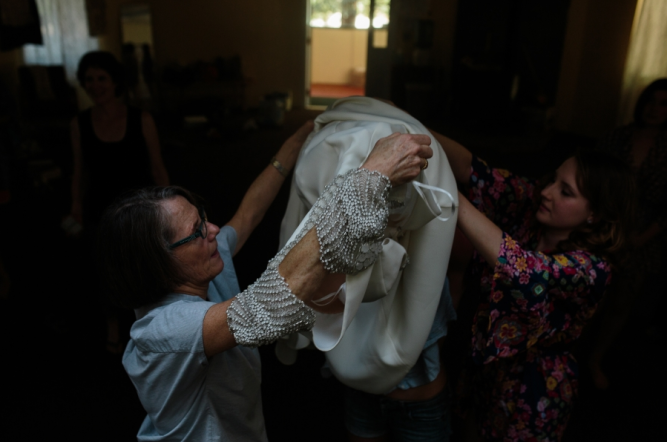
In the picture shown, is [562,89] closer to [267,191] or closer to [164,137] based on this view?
[164,137]

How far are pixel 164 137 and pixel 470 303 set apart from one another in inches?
210

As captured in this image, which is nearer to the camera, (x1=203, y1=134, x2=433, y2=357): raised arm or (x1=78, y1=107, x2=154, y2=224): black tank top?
(x1=203, y1=134, x2=433, y2=357): raised arm

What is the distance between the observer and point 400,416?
4.23 feet

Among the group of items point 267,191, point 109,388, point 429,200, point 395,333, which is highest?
point 429,200

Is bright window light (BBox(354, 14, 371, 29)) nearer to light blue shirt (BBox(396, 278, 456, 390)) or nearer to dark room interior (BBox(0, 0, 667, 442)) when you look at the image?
dark room interior (BBox(0, 0, 667, 442))

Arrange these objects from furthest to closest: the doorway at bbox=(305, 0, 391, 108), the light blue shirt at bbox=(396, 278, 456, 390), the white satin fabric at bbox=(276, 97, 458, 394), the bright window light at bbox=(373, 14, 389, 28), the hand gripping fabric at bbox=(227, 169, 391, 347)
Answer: the doorway at bbox=(305, 0, 391, 108) < the bright window light at bbox=(373, 14, 389, 28) < the light blue shirt at bbox=(396, 278, 456, 390) < the white satin fabric at bbox=(276, 97, 458, 394) < the hand gripping fabric at bbox=(227, 169, 391, 347)

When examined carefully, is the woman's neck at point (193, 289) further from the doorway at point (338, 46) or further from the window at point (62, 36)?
the doorway at point (338, 46)

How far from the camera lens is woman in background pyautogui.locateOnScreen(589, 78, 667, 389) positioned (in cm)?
→ 251

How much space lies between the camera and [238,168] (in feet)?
19.3

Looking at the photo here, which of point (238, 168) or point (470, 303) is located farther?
point (238, 168)

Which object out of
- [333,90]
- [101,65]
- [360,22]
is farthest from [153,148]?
[360,22]

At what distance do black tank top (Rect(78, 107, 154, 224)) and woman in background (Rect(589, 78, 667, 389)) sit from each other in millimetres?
2347

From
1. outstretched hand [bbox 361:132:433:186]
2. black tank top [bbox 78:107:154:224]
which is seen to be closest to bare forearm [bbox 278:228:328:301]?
outstretched hand [bbox 361:132:433:186]

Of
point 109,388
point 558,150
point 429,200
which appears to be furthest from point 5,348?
point 558,150
